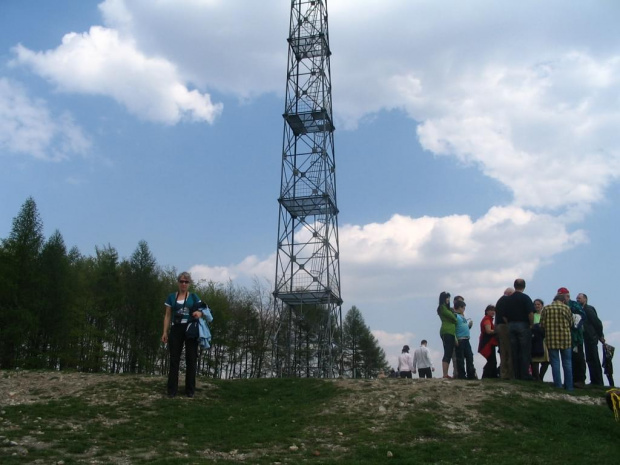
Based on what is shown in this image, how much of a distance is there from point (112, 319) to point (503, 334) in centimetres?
3235

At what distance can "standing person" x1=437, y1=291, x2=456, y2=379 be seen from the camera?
1380 cm

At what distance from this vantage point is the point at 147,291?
1630 inches

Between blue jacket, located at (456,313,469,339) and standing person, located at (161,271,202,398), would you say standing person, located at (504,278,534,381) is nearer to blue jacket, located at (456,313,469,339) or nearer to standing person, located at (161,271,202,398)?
blue jacket, located at (456,313,469,339)

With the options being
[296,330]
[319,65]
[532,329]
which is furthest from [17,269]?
[532,329]

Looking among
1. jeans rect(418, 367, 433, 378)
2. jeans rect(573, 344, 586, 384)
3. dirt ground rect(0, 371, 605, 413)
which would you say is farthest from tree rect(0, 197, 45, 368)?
jeans rect(573, 344, 586, 384)

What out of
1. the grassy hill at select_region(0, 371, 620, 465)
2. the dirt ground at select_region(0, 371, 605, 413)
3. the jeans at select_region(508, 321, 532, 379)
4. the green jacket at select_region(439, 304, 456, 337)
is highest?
the green jacket at select_region(439, 304, 456, 337)

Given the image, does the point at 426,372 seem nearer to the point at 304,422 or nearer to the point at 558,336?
the point at 558,336

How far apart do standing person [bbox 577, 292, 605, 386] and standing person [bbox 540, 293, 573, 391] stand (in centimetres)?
129

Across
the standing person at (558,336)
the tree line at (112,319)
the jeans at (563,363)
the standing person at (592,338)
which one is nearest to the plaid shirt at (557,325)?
the standing person at (558,336)

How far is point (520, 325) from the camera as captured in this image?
13.2m

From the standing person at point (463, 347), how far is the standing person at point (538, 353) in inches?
57.0

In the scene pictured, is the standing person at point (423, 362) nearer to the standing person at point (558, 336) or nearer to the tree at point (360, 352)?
the standing person at point (558, 336)

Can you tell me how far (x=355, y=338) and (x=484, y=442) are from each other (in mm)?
47438

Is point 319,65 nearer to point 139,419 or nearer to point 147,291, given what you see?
point 147,291
